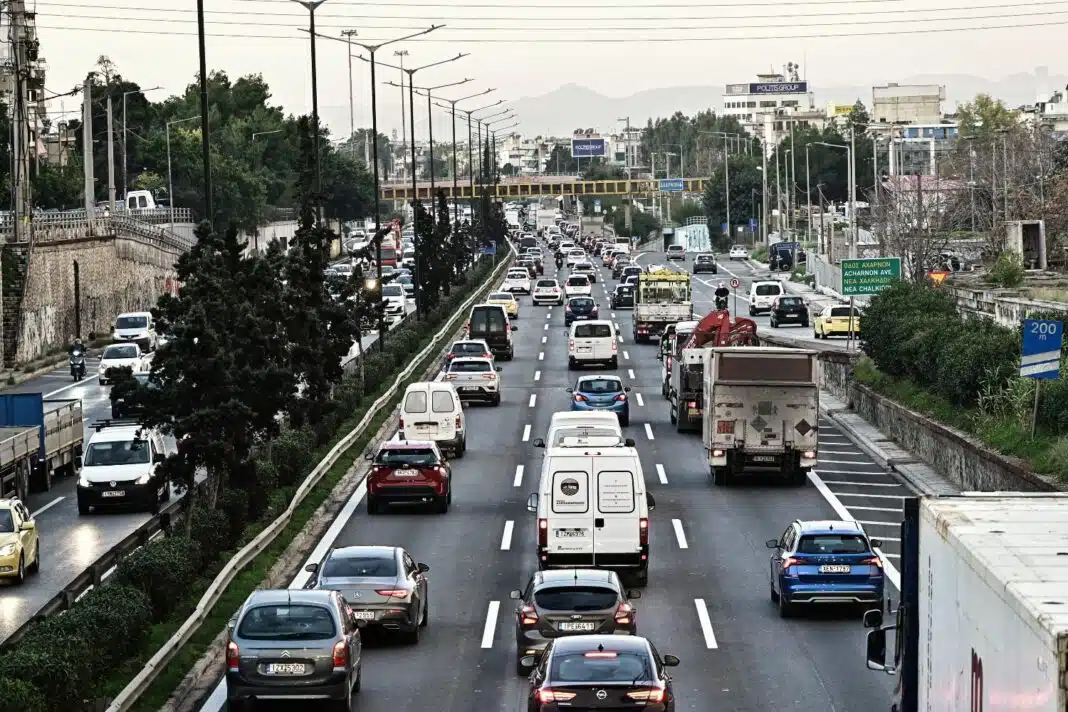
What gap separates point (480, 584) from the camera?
102 ft

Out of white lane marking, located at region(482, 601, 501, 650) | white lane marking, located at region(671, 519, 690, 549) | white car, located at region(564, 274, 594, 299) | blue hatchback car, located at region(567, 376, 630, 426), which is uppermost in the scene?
white car, located at region(564, 274, 594, 299)

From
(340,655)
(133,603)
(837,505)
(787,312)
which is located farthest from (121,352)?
(340,655)

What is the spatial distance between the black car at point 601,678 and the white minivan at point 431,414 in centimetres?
2693

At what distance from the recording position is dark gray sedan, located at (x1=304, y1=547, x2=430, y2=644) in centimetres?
2550

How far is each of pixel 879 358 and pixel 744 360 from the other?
49.8 feet

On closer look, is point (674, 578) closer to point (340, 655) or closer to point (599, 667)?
point (340, 655)

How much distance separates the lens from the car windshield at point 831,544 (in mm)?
26969

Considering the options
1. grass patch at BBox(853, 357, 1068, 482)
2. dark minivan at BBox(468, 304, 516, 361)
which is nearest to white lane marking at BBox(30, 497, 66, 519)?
grass patch at BBox(853, 357, 1068, 482)

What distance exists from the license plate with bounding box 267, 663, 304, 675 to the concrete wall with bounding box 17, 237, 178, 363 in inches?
2089

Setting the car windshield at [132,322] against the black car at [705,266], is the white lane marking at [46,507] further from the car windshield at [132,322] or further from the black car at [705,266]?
the black car at [705,266]

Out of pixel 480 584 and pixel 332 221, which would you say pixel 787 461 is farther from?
pixel 332 221

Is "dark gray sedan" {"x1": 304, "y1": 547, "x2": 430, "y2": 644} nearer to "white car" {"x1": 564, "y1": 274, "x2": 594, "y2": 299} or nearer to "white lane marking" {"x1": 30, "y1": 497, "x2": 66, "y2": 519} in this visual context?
"white lane marking" {"x1": 30, "y1": 497, "x2": 66, "y2": 519}

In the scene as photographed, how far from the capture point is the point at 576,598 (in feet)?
77.4

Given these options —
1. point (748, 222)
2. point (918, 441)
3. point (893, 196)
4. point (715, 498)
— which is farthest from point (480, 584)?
point (748, 222)
